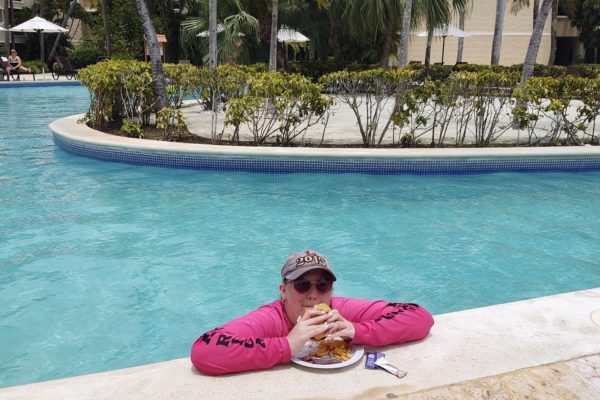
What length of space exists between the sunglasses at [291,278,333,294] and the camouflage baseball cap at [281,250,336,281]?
4 cm

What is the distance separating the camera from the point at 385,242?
244 inches

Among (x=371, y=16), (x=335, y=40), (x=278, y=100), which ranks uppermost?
(x=371, y=16)

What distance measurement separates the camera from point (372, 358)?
107 inches

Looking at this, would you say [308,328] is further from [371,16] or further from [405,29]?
[371,16]

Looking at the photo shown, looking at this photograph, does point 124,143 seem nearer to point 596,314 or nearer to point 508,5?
point 596,314

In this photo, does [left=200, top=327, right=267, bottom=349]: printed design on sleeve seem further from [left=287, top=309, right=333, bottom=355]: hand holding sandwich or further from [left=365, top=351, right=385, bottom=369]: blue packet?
[left=365, top=351, right=385, bottom=369]: blue packet

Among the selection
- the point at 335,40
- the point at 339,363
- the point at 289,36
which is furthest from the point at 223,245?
the point at 335,40

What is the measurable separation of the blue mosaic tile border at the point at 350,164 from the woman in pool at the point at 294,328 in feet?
19.4

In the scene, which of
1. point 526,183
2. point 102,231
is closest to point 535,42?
point 526,183

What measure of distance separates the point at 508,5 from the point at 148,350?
36128mm

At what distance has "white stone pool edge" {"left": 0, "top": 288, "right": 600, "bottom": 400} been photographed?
2.47 meters

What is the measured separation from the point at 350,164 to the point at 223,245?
11.1 ft

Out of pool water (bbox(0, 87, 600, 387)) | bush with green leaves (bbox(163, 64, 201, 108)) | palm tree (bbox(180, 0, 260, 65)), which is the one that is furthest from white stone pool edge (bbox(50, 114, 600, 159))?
palm tree (bbox(180, 0, 260, 65))

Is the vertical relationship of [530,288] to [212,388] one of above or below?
below
